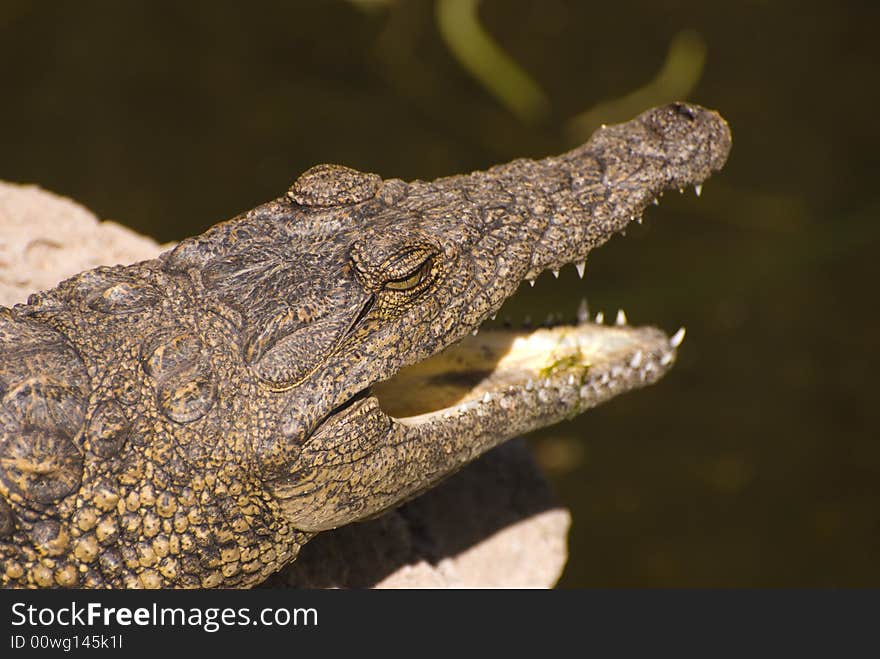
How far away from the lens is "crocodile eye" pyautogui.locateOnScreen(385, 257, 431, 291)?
9.49 ft

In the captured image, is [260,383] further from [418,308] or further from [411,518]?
[411,518]

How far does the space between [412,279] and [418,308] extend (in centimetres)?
8

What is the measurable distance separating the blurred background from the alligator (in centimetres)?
273

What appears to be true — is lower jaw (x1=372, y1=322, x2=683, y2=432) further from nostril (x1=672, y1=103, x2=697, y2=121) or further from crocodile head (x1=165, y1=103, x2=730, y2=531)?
nostril (x1=672, y1=103, x2=697, y2=121)

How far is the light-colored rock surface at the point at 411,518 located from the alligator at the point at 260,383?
41 cm

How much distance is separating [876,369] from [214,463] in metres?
4.37

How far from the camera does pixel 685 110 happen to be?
3.49 meters

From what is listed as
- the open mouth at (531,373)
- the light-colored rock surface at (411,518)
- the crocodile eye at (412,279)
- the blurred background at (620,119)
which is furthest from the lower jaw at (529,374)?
the blurred background at (620,119)

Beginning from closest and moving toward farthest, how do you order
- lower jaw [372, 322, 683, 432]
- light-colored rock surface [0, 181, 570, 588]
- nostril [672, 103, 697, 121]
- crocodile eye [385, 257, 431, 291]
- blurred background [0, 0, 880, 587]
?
crocodile eye [385, 257, 431, 291] < lower jaw [372, 322, 683, 432] < light-colored rock surface [0, 181, 570, 588] < nostril [672, 103, 697, 121] < blurred background [0, 0, 880, 587]

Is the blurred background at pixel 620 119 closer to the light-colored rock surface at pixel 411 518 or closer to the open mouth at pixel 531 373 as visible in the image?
the light-colored rock surface at pixel 411 518

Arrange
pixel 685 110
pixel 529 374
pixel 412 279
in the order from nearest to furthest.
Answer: pixel 412 279, pixel 529 374, pixel 685 110

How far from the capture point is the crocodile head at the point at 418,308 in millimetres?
2814

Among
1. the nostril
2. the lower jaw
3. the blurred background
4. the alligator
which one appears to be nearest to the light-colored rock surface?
the alligator

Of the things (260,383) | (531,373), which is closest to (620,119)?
(531,373)
